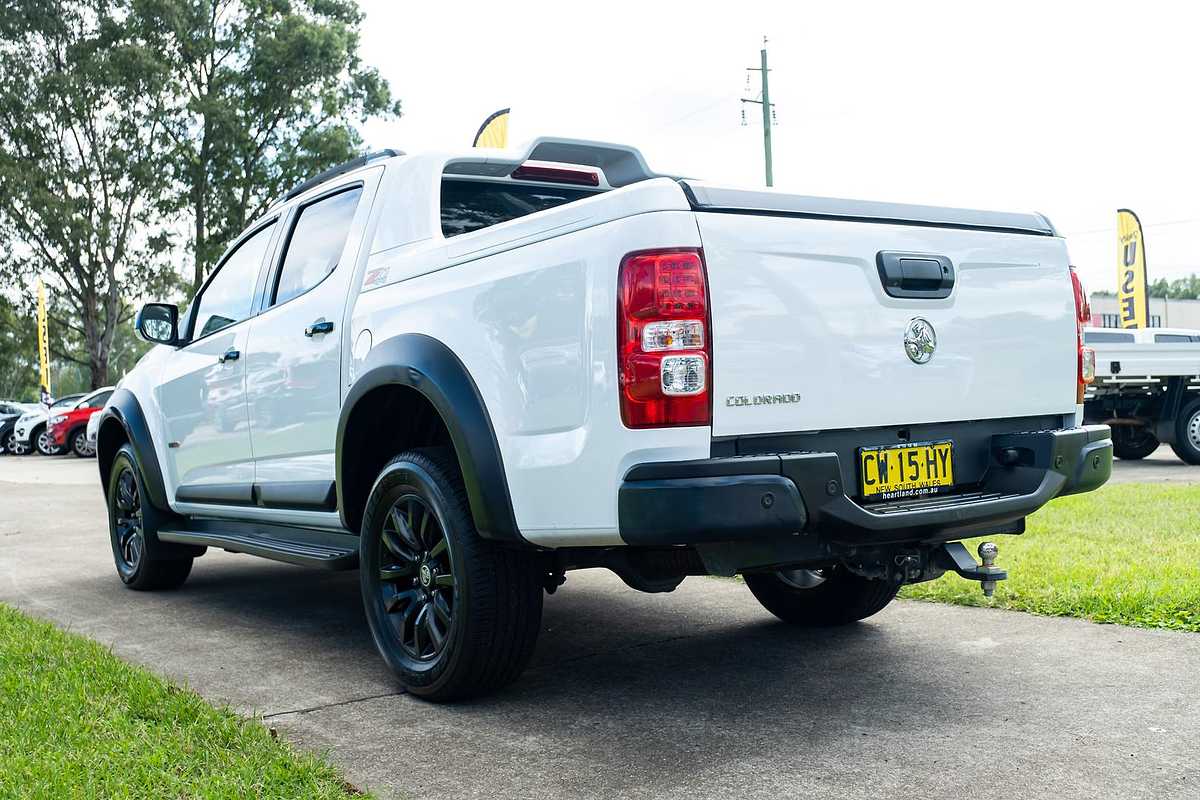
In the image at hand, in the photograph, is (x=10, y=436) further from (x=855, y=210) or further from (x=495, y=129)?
(x=855, y=210)

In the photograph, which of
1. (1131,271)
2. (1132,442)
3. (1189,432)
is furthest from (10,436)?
(1131,271)

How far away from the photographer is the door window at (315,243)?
195 inches

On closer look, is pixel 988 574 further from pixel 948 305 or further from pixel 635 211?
pixel 635 211

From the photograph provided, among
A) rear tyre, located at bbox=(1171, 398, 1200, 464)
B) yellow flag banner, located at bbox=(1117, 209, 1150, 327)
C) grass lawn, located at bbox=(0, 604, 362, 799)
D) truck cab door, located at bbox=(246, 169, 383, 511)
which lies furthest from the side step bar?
yellow flag banner, located at bbox=(1117, 209, 1150, 327)

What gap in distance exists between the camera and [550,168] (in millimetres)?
4977

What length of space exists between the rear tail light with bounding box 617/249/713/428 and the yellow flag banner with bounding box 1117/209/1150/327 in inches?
1244

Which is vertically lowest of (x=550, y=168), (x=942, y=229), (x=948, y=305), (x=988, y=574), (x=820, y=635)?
(x=820, y=635)

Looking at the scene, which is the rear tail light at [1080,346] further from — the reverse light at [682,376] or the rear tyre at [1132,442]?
the rear tyre at [1132,442]

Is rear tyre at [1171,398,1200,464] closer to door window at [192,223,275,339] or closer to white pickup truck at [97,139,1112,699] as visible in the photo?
white pickup truck at [97,139,1112,699]

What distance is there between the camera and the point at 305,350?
4.79 meters

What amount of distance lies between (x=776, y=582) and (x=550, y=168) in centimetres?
211

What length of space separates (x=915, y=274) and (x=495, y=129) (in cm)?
1484

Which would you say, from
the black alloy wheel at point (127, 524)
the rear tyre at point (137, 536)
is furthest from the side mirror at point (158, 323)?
the black alloy wheel at point (127, 524)

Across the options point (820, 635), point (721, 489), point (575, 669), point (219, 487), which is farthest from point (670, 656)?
point (219, 487)
